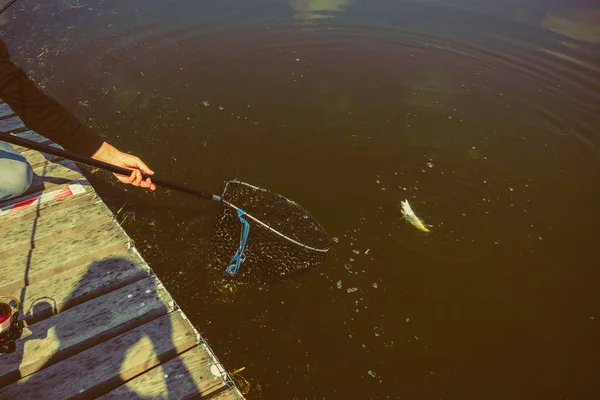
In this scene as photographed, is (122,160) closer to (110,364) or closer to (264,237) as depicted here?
(264,237)

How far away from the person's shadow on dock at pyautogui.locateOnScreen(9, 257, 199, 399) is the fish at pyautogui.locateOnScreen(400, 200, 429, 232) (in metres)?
3.03

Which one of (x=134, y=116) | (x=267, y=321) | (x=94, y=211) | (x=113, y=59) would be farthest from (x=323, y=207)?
(x=113, y=59)

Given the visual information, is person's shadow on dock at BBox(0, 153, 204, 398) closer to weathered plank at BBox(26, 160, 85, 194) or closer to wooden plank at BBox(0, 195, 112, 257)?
wooden plank at BBox(0, 195, 112, 257)

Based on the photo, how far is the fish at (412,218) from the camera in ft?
14.9

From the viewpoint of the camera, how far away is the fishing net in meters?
3.66

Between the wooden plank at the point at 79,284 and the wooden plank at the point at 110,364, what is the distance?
48 cm

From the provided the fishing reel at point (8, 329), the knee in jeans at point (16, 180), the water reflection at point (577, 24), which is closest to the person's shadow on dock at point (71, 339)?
the fishing reel at point (8, 329)

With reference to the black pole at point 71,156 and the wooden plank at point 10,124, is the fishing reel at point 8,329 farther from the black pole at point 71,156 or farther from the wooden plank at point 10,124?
the wooden plank at point 10,124

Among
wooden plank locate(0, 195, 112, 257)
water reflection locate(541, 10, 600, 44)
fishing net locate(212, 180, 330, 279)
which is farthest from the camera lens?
water reflection locate(541, 10, 600, 44)

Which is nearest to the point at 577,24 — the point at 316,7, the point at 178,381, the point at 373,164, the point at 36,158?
the point at 316,7

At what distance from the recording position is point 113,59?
7.62 meters

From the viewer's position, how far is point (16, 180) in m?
3.47

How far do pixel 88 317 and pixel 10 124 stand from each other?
346 centimetres

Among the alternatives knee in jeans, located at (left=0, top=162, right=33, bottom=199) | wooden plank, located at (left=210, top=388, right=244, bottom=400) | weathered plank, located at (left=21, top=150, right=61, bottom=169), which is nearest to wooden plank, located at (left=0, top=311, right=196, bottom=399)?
wooden plank, located at (left=210, top=388, right=244, bottom=400)
